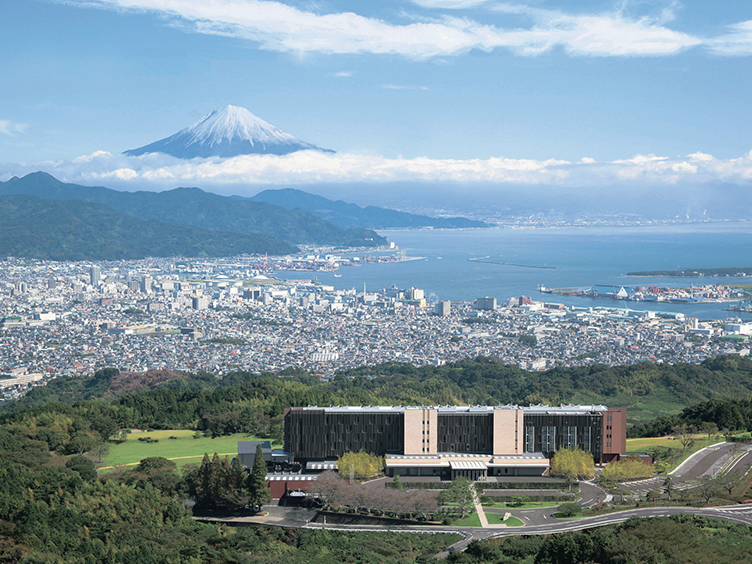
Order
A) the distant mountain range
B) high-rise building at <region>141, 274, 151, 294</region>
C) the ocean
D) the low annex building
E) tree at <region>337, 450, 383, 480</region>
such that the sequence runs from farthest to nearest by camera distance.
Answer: the distant mountain range, the ocean, high-rise building at <region>141, 274, 151, 294</region>, the low annex building, tree at <region>337, 450, 383, 480</region>

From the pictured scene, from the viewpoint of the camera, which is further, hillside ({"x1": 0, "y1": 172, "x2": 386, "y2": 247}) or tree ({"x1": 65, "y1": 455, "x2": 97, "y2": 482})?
hillside ({"x1": 0, "y1": 172, "x2": 386, "y2": 247})

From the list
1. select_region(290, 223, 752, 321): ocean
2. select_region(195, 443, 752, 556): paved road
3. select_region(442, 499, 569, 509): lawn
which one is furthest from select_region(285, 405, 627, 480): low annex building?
select_region(290, 223, 752, 321): ocean

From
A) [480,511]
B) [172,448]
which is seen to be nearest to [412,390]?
[172,448]

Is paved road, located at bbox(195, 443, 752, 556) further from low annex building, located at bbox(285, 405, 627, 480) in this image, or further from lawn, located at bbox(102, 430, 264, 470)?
lawn, located at bbox(102, 430, 264, 470)

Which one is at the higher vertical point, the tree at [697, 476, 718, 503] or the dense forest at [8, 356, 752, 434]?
the tree at [697, 476, 718, 503]

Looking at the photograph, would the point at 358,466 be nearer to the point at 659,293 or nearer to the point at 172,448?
the point at 172,448

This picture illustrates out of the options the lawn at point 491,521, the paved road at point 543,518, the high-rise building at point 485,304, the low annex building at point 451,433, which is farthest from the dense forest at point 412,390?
the high-rise building at point 485,304
